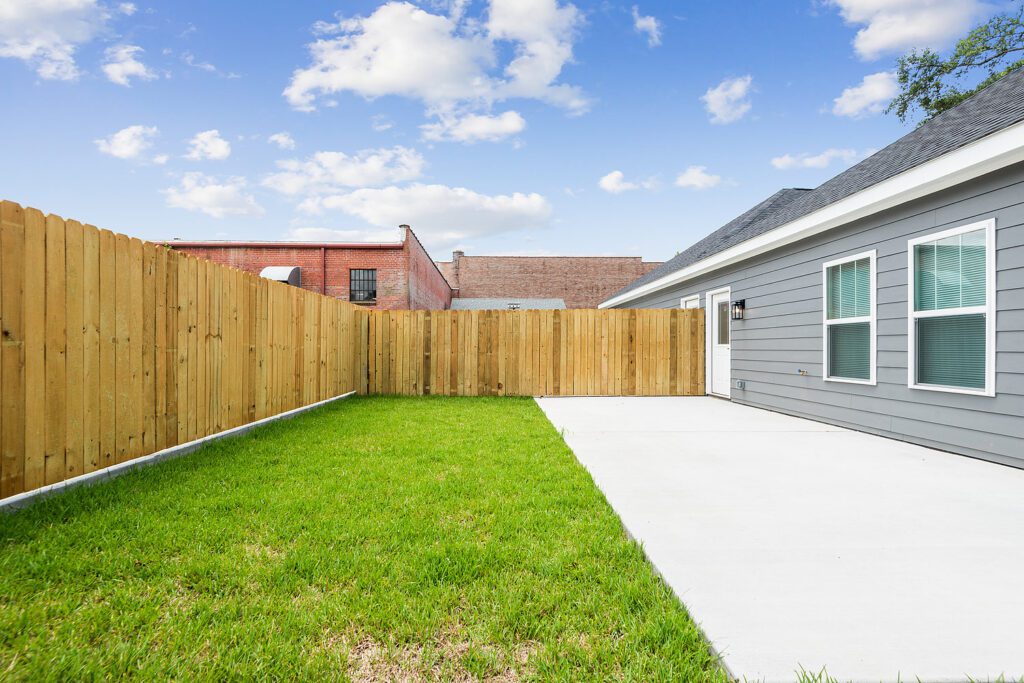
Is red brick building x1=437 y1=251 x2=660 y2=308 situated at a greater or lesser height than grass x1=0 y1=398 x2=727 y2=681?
greater

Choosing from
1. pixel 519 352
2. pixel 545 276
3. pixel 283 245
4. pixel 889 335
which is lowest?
pixel 519 352

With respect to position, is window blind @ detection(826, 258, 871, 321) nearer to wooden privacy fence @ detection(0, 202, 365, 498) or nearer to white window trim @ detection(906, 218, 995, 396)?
white window trim @ detection(906, 218, 995, 396)

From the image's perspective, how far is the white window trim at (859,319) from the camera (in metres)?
4.77

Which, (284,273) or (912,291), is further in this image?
(284,273)

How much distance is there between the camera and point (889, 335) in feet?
15.0

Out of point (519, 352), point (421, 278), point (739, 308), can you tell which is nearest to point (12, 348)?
point (519, 352)

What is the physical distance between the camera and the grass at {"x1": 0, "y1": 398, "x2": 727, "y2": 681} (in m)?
1.33

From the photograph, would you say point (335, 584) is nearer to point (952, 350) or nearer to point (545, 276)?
point (952, 350)

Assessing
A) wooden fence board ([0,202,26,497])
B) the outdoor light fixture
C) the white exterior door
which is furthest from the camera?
the white exterior door

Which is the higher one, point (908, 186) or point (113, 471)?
point (908, 186)

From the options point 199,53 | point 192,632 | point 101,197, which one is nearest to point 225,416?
point 192,632

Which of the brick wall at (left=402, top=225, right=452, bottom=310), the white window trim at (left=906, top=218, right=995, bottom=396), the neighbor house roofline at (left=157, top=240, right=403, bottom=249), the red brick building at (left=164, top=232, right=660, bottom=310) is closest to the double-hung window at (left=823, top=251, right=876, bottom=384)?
the white window trim at (left=906, top=218, right=995, bottom=396)

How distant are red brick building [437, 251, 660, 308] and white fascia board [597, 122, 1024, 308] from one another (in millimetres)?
21449

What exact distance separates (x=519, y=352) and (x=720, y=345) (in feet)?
11.6
